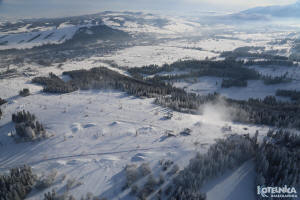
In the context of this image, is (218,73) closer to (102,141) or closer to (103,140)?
(103,140)

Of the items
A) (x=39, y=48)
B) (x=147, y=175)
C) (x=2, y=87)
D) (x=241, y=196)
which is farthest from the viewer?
(x=39, y=48)

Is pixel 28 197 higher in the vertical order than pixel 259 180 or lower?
lower

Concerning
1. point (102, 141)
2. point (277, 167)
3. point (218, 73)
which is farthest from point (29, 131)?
point (218, 73)

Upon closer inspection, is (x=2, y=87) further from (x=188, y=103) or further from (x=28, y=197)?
(x=188, y=103)

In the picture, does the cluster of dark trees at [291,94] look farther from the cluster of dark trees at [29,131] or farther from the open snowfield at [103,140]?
the cluster of dark trees at [29,131]

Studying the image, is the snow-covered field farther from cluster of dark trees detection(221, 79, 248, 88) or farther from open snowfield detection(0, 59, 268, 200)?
cluster of dark trees detection(221, 79, 248, 88)

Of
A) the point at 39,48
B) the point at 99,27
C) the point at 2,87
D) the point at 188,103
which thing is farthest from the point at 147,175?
the point at 99,27
